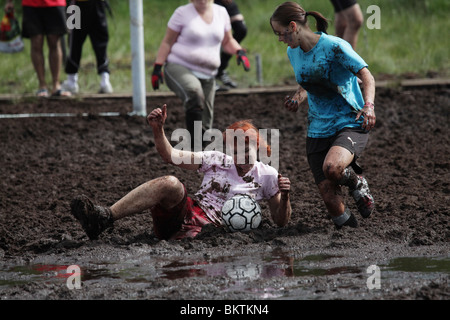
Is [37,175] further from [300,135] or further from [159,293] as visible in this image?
[159,293]

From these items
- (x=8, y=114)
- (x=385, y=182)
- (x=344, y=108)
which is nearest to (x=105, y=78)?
(x=8, y=114)

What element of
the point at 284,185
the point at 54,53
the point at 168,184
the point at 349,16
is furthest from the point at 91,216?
the point at 54,53

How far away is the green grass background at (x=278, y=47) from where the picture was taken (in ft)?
42.4

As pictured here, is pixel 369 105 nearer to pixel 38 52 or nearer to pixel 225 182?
pixel 225 182

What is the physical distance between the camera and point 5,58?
14688 millimetres

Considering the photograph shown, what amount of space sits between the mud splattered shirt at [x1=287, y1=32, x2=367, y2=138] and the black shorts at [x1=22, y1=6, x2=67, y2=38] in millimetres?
5636

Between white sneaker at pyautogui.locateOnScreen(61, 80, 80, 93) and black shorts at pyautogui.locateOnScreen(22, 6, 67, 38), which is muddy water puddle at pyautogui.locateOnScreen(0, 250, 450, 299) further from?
white sneaker at pyautogui.locateOnScreen(61, 80, 80, 93)

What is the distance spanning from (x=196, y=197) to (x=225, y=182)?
27cm

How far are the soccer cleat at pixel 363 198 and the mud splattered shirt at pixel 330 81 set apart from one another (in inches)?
17.8

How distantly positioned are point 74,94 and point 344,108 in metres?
6.37

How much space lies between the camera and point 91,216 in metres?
5.98

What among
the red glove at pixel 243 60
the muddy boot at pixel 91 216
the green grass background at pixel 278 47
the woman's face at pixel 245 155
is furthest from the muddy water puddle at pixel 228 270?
the green grass background at pixel 278 47

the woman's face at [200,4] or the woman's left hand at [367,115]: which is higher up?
the woman's face at [200,4]
